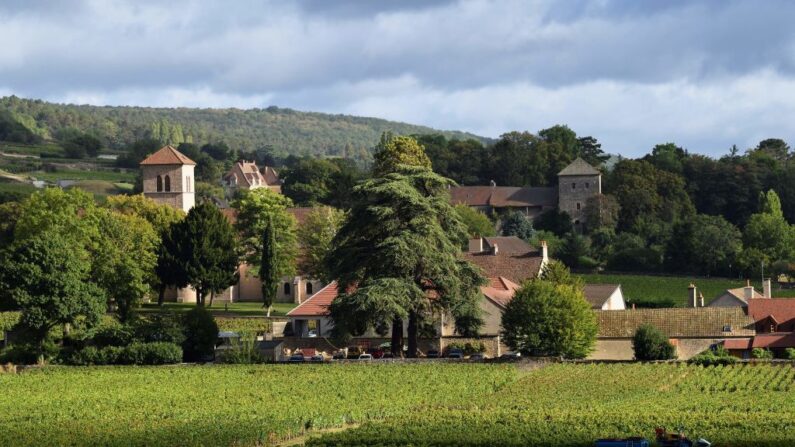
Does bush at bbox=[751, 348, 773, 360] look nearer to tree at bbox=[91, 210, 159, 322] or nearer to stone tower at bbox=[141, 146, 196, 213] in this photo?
tree at bbox=[91, 210, 159, 322]

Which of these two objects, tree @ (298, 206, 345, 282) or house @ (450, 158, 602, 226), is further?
house @ (450, 158, 602, 226)

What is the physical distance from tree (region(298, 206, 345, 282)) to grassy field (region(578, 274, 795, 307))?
2068 cm

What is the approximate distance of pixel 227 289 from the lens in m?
108

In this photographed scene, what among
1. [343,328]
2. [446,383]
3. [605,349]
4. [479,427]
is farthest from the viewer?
[605,349]

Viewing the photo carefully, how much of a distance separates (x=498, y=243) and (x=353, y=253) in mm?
47510

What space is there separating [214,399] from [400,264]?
16.5 m

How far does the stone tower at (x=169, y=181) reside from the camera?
120m

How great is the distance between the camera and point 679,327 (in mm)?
79125

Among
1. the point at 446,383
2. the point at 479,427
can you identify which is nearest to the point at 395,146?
the point at 446,383

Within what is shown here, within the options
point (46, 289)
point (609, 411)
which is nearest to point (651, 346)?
point (609, 411)

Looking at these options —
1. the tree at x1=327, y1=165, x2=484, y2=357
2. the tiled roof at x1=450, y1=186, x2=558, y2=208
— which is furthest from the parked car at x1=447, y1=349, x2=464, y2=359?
the tiled roof at x1=450, y1=186, x2=558, y2=208

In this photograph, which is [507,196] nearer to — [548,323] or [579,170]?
[579,170]

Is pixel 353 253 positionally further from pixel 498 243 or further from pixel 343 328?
pixel 498 243

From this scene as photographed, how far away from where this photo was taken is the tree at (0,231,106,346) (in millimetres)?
75938
